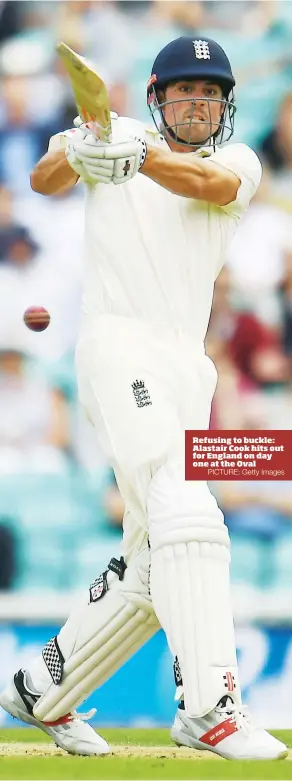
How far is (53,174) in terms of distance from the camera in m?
2.23

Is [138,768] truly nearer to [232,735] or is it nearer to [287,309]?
[232,735]

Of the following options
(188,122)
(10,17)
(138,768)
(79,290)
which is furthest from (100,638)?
(10,17)

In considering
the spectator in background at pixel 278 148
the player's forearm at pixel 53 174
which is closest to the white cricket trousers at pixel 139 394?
the player's forearm at pixel 53 174

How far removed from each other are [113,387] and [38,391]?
0.56m

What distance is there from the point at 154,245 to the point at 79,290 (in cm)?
52

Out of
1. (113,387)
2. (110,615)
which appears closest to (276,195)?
(113,387)

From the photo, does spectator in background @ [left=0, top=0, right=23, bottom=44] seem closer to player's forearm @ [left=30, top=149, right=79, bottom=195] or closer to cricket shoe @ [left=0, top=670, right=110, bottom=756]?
player's forearm @ [left=30, top=149, right=79, bottom=195]

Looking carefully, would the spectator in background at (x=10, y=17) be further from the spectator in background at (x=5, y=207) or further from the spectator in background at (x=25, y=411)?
the spectator in background at (x=25, y=411)

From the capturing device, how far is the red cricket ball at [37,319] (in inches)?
99.3

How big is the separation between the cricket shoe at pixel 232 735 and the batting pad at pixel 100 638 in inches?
8.9

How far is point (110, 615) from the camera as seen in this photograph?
2.31 m

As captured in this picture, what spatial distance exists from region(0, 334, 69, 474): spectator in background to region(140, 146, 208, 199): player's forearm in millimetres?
671

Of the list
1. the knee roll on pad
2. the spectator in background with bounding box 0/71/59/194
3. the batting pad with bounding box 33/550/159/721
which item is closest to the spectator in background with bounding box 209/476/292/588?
the batting pad with bounding box 33/550/159/721

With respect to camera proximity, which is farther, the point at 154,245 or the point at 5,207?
the point at 5,207
